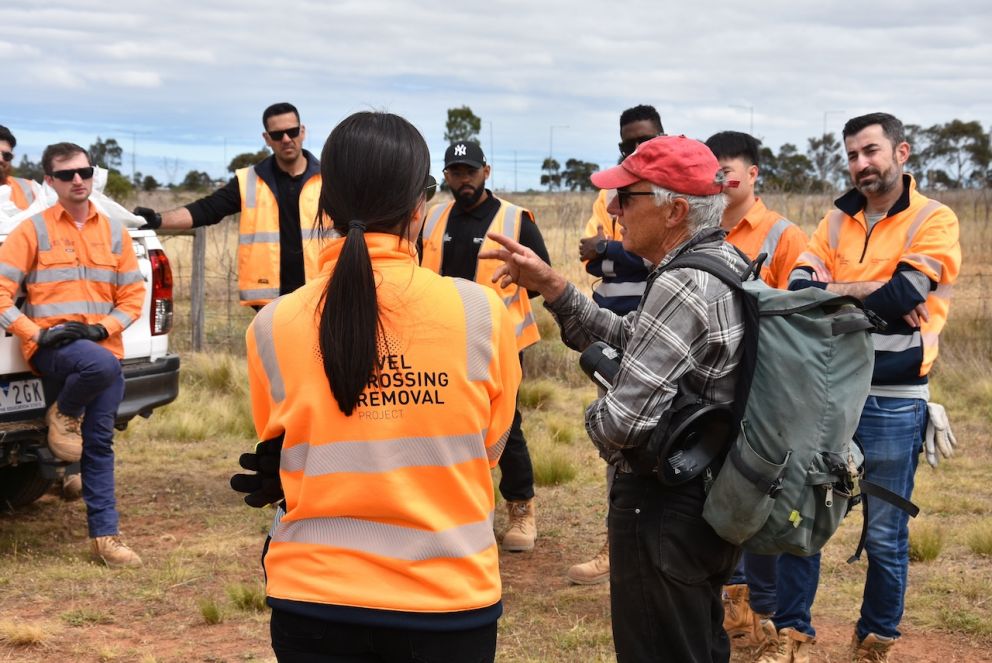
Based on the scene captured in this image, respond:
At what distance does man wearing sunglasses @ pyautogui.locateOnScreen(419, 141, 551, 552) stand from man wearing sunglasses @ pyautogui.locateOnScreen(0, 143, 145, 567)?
1.64m

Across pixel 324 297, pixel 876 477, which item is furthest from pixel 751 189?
pixel 324 297

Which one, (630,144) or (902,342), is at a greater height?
(630,144)

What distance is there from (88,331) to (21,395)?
1.51 feet

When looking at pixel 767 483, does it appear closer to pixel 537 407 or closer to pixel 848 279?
pixel 848 279

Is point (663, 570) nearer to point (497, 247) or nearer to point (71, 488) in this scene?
point (497, 247)

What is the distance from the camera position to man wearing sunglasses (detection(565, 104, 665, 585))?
17.7 feet

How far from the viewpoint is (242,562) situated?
5.95 m

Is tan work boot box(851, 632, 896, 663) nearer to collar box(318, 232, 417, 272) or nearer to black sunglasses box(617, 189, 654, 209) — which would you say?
black sunglasses box(617, 189, 654, 209)

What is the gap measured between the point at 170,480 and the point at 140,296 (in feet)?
6.93

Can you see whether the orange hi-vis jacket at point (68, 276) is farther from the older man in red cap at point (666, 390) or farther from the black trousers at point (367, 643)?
the black trousers at point (367, 643)

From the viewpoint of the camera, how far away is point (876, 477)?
4375 mm

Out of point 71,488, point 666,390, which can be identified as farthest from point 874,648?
point 71,488

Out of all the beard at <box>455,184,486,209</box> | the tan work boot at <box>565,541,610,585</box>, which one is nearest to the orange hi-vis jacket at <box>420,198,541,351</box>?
the beard at <box>455,184,486,209</box>

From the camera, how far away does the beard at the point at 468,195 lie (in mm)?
6109
